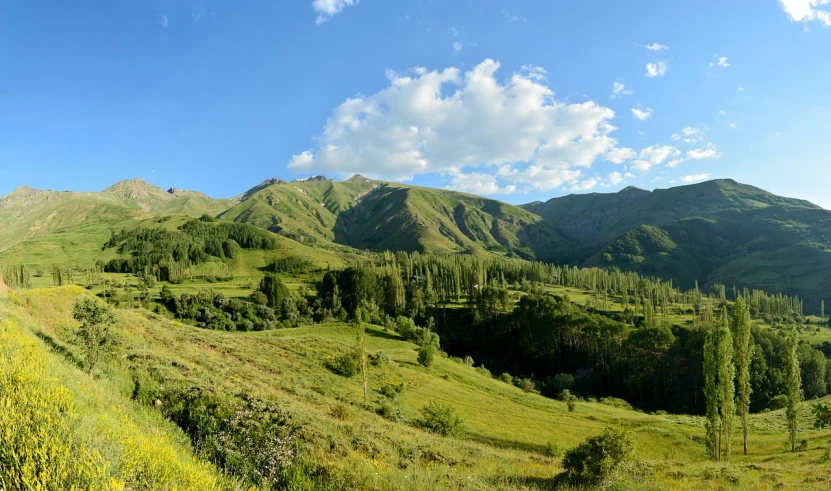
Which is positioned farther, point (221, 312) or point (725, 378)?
point (221, 312)

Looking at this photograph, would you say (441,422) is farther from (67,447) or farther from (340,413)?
(67,447)

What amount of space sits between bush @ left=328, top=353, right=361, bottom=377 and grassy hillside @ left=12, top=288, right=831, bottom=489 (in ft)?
4.99

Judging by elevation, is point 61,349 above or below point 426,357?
above

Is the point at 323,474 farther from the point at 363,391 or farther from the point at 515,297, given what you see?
the point at 515,297

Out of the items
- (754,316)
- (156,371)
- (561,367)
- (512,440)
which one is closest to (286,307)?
(561,367)

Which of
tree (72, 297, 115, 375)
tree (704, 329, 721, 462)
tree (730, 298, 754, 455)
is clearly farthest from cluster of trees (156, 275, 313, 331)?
tree (730, 298, 754, 455)

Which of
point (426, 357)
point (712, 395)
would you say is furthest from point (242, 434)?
point (426, 357)

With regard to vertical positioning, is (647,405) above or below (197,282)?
below

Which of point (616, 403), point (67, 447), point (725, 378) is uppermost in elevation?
point (67, 447)

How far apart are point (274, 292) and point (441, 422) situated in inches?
4441

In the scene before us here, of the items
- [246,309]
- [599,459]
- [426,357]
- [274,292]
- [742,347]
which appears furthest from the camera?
[274,292]

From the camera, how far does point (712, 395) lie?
41.2 meters

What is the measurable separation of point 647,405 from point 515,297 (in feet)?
214

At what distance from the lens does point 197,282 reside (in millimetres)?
178375
